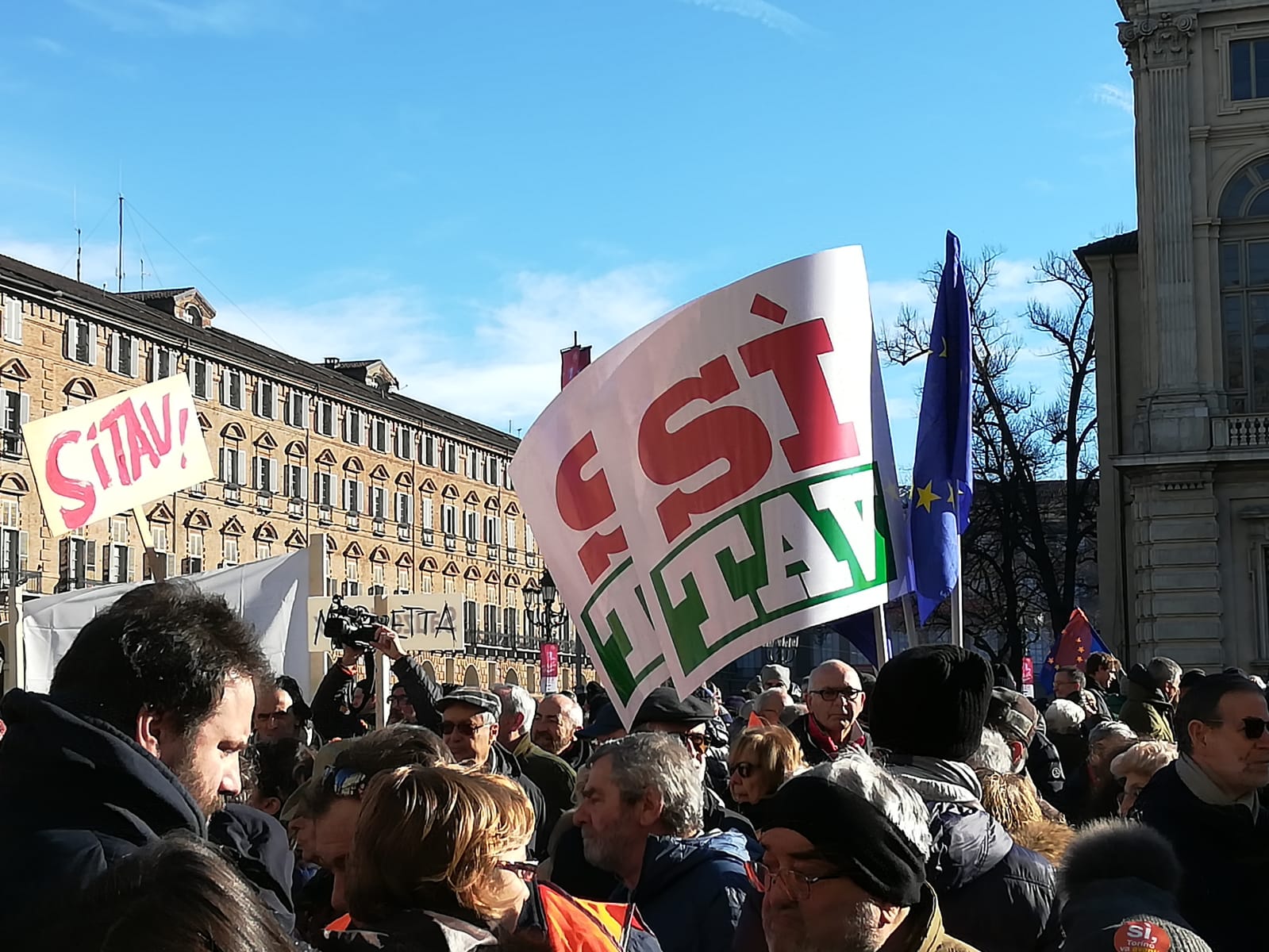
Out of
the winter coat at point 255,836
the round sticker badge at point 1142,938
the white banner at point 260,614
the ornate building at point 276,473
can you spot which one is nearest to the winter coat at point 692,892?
the winter coat at point 255,836

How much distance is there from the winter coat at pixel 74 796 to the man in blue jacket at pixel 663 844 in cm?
205

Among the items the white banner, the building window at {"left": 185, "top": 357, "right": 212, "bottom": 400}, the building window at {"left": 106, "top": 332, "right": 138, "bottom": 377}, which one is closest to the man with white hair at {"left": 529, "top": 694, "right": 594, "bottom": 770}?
the white banner

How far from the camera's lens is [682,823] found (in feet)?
16.3

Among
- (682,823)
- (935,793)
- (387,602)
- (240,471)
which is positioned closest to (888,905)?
(935,793)

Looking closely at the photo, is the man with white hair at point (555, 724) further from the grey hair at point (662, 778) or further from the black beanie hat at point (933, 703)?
the black beanie hat at point (933, 703)

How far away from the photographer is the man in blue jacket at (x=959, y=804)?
3.89 meters

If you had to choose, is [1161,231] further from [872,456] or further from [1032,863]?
[1032,863]

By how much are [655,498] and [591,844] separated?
2476 millimetres

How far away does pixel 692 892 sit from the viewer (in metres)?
4.69

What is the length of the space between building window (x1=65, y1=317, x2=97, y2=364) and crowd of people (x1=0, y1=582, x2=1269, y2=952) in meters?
56.3

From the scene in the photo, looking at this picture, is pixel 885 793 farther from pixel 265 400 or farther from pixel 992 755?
pixel 265 400

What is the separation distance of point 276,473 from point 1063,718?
211 ft

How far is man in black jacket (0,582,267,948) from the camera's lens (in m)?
2.72

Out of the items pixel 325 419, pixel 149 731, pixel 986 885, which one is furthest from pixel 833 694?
pixel 325 419
